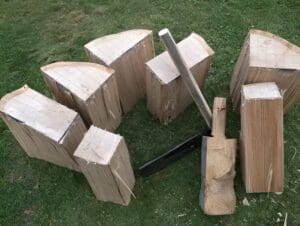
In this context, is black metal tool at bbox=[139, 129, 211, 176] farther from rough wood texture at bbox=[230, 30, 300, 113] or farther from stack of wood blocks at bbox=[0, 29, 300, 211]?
rough wood texture at bbox=[230, 30, 300, 113]

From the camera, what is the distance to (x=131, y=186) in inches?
118

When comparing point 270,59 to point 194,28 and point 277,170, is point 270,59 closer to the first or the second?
point 277,170

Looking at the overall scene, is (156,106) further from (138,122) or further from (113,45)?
(113,45)

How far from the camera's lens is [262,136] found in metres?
2.72

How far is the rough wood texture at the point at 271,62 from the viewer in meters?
2.83

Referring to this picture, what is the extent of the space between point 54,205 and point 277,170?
1.73 meters

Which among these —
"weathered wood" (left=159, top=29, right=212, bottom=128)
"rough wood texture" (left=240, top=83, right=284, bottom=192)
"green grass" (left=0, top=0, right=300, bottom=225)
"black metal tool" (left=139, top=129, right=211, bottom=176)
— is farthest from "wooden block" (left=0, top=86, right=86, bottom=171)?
"rough wood texture" (left=240, top=83, right=284, bottom=192)

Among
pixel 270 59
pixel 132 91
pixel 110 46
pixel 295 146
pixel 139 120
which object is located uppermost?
pixel 110 46

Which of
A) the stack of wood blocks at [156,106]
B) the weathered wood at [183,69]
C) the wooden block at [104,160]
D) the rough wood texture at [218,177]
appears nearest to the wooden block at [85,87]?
the stack of wood blocks at [156,106]

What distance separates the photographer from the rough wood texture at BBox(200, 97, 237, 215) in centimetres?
281

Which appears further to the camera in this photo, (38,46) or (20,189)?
(38,46)

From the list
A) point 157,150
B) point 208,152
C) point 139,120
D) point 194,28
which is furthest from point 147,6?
point 208,152

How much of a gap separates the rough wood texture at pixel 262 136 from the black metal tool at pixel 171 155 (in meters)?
0.43

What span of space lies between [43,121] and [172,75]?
3.27 feet
